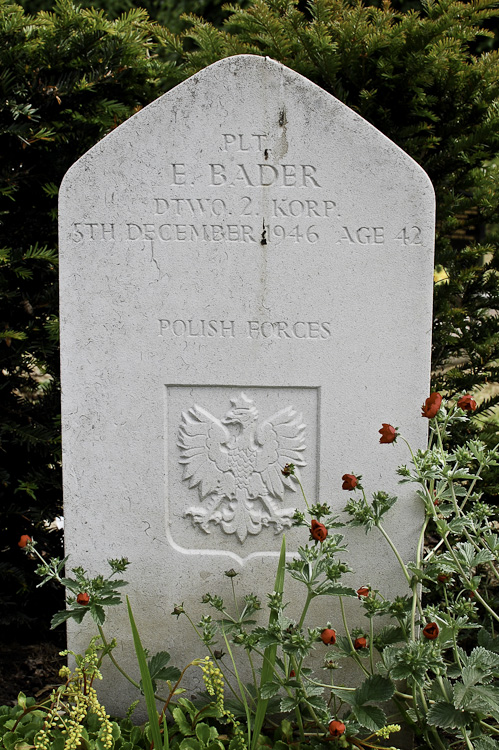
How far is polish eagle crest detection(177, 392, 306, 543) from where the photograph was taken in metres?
2.39

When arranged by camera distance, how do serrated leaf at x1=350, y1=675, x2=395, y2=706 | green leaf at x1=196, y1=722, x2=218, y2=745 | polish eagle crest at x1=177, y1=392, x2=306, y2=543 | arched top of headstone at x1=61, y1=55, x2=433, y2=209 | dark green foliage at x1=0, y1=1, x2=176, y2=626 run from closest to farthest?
serrated leaf at x1=350, y1=675, x2=395, y2=706 → green leaf at x1=196, y1=722, x2=218, y2=745 → arched top of headstone at x1=61, y1=55, x2=433, y2=209 → polish eagle crest at x1=177, y1=392, x2=306, y2=543 → dark green foliage at x1=0, y1=1, x2=176, y2=626

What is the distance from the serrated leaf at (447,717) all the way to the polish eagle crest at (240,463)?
77 cm

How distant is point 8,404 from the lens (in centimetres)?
312

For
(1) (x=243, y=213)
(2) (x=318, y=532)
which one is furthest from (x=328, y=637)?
(1) (x=243, y=213)

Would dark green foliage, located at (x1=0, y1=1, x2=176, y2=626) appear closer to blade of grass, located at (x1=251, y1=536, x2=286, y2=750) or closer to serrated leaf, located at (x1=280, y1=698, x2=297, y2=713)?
blade of grass, located at (x1=251, y1=536, x2=286, y2=750)

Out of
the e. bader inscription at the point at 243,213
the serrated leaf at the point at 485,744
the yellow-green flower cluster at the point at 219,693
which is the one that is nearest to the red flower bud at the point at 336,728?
the yellow-green flower cluster at the point at 219,693

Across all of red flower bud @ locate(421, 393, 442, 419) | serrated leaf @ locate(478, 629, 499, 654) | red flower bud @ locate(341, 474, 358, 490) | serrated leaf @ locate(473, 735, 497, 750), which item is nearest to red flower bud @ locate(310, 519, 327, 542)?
red flower bud @ locate(341, 474, 358, 490)

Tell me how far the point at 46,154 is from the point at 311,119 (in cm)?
145

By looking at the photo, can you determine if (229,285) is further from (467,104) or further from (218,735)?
(467,104)

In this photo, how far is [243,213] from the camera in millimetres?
2275

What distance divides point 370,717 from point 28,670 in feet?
5.63

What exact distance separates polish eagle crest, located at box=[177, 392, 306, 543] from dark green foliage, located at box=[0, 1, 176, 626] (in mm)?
893

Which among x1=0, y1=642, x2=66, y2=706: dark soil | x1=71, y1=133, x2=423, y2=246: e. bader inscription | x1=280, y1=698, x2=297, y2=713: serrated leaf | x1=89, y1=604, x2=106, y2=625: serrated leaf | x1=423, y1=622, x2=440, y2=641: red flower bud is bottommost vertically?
x1=0, y1=642, x2=66, y2=706: dark soil

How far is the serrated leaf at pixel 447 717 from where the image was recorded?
6.19 ft
